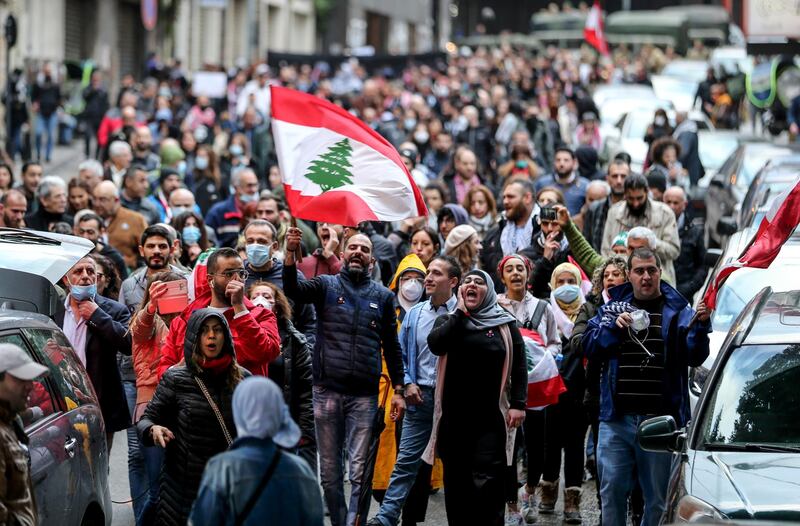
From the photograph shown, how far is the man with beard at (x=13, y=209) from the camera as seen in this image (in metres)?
13.5

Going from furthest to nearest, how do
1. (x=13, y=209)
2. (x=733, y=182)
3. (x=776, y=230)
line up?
(x=733, y=182) < (x=13, y=209) < (x=776, y=230)

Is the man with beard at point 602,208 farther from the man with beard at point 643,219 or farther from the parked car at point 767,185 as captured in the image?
the parked car at point 767,185

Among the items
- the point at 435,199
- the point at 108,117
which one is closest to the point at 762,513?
the point at 435,199

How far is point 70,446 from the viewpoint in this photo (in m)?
7.81

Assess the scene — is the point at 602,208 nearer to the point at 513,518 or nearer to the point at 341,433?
the point at 513,518

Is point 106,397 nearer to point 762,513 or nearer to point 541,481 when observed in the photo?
point 541,481

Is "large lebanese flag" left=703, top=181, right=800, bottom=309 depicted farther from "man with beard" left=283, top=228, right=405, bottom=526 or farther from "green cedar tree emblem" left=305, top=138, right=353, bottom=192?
"green cedar tree emblem" left=305, top=138, right=353, bottom=192

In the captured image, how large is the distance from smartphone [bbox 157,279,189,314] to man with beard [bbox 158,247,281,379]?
1.58 feet

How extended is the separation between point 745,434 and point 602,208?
6730 mm

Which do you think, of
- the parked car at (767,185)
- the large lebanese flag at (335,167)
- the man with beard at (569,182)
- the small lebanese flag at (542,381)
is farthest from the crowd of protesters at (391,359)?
the man with beard at (569,182)

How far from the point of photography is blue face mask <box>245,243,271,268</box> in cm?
1035

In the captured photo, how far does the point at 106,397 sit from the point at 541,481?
2.93m

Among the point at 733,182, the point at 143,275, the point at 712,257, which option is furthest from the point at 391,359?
the point at 733,182

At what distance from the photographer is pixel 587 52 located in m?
50.6
